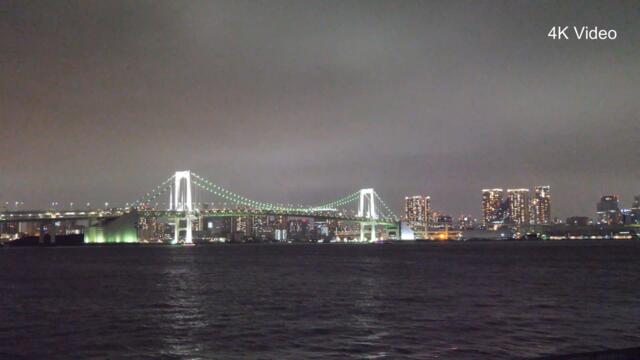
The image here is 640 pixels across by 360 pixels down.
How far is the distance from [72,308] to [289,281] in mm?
14734

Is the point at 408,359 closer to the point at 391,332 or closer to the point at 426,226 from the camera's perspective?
the point at 391,332

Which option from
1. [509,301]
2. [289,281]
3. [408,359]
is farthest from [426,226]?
[408,359]

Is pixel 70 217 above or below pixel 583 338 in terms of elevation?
above

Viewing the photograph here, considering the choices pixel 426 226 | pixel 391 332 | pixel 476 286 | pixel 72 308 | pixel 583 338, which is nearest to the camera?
pixel 583 338

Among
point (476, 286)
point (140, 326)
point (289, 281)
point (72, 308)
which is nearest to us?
point (140, 326)

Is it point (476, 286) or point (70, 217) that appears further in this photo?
point (70, 217)

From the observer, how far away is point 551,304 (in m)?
25.0

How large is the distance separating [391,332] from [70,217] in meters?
97.1

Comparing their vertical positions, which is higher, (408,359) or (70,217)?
(70,217)

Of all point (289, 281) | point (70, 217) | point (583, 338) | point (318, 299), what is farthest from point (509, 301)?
point (70, 217)

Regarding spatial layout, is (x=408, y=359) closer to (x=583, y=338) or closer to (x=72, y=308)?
(x=583, y=338)

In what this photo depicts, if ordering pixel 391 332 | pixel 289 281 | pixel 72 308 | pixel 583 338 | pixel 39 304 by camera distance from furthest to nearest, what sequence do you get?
pixel 289 281 < pixel 39 304 < pixel 72 308 < pixel 391 332 < pixel 583 338

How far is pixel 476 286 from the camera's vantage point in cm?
3319

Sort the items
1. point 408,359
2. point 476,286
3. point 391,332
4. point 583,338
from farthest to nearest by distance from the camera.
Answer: point 476,286, point 391,332, point 583,338, point 408,359
